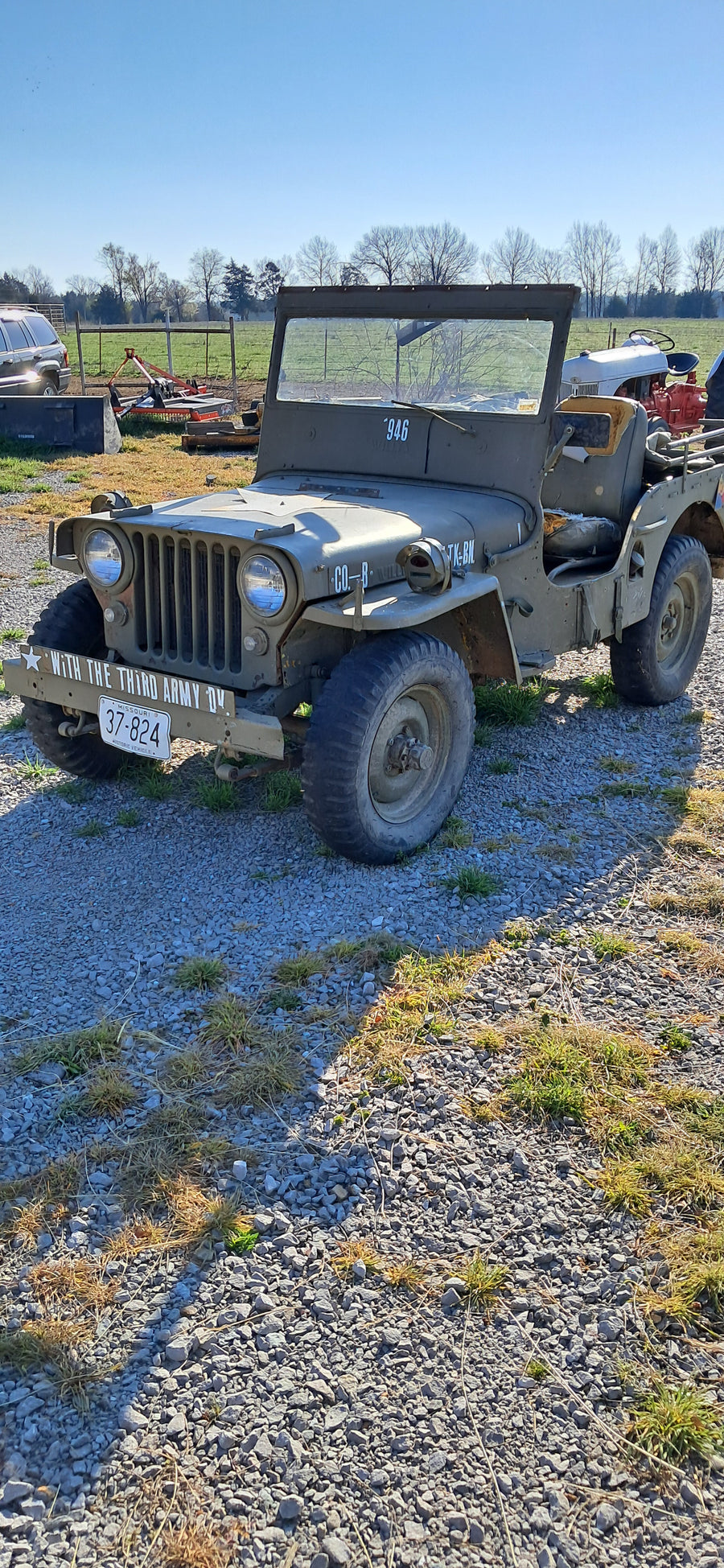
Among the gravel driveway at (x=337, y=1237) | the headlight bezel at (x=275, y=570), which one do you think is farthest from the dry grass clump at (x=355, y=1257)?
the headlight bezel at (x=275, y=570)

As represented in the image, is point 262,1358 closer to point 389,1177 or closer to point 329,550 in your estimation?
point 389,1177

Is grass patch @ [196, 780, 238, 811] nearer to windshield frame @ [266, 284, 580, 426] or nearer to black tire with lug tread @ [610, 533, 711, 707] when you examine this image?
windshield frame @ [266, 284, 580, 426]

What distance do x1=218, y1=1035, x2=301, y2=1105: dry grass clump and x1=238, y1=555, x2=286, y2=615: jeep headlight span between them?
1.52 meters

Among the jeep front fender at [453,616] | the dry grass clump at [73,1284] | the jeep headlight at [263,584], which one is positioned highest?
the jeep headlight at [263,584]

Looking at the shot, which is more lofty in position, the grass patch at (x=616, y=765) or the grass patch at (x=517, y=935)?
the grass patch at (x=616, y=765)

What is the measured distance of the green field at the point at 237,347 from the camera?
33.2m

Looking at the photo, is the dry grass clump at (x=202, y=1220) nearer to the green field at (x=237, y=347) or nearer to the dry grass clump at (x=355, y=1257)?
the dry grass clump at (x=355, y=1257)

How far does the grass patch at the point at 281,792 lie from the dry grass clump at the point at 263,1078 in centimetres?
162

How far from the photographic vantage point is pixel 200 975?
3760 mm

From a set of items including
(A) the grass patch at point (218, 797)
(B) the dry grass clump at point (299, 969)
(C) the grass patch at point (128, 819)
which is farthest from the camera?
(A) the grass patch at point (218, 797)

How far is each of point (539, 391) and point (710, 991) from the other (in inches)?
106

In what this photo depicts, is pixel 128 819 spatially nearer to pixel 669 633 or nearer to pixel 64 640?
pixel 64 640

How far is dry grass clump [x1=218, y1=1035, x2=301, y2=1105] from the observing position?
127 inches

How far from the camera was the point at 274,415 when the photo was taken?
568 centimetres
